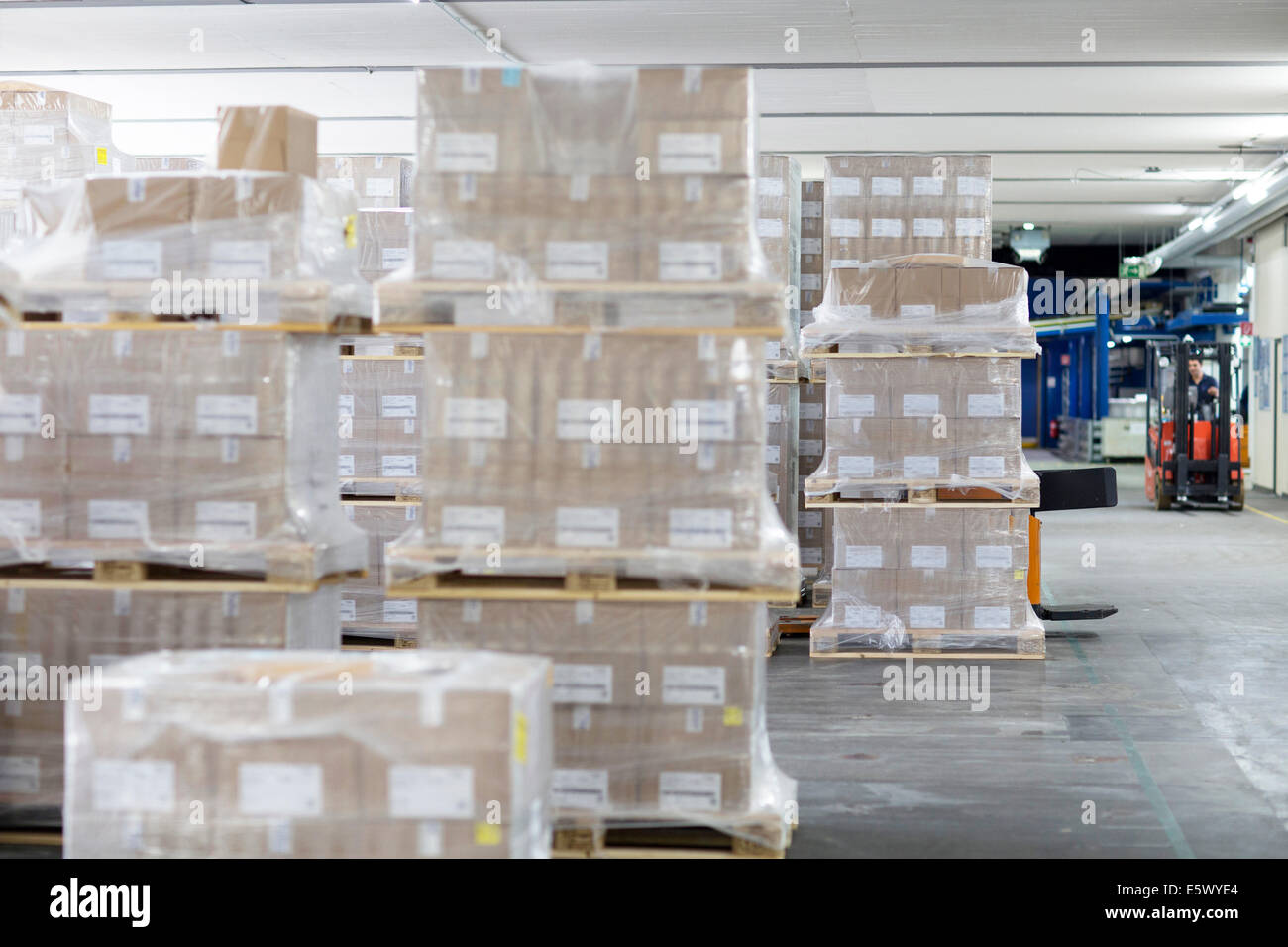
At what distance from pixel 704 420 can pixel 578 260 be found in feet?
1.97

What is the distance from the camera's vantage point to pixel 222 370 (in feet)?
13.4

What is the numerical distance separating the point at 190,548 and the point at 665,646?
4.84 feet

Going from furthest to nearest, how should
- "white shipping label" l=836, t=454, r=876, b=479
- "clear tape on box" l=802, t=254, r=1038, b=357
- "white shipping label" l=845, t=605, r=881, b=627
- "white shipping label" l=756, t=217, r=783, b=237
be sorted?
"white shipping label" l=756, t=217, r=783, b=237 → "white shipping label" l=845, t=605, r=881, b=627 → "white shipping label" l=836, t=454, r=876, b=479 → "clear tape on box" l=802, t=254, r=1038, b=357

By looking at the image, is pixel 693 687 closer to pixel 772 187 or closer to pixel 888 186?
pixel 772 187

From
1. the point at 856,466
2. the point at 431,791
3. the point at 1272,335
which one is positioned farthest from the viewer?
the point at 1272,335

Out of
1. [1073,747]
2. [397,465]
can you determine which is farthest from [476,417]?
[397,465]

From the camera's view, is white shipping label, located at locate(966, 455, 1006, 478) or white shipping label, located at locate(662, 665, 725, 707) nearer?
white shipping label, located at locate(662, 665, 725, 707)

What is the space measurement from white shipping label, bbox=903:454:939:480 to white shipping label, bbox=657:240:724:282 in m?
3.56

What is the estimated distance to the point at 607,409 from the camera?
3.98 metres

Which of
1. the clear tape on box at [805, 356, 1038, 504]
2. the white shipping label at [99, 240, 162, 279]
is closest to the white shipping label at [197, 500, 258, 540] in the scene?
the white shipping label at [99, 240, 162, 279]

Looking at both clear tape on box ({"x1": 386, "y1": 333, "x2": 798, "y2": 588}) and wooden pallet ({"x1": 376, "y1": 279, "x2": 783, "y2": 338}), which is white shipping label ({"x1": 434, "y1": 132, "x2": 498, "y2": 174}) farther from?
clear tape on box ({"x1": 386, "y1": 333, "x2": 798, "y2": 588})

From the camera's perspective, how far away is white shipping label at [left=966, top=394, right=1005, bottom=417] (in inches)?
283
